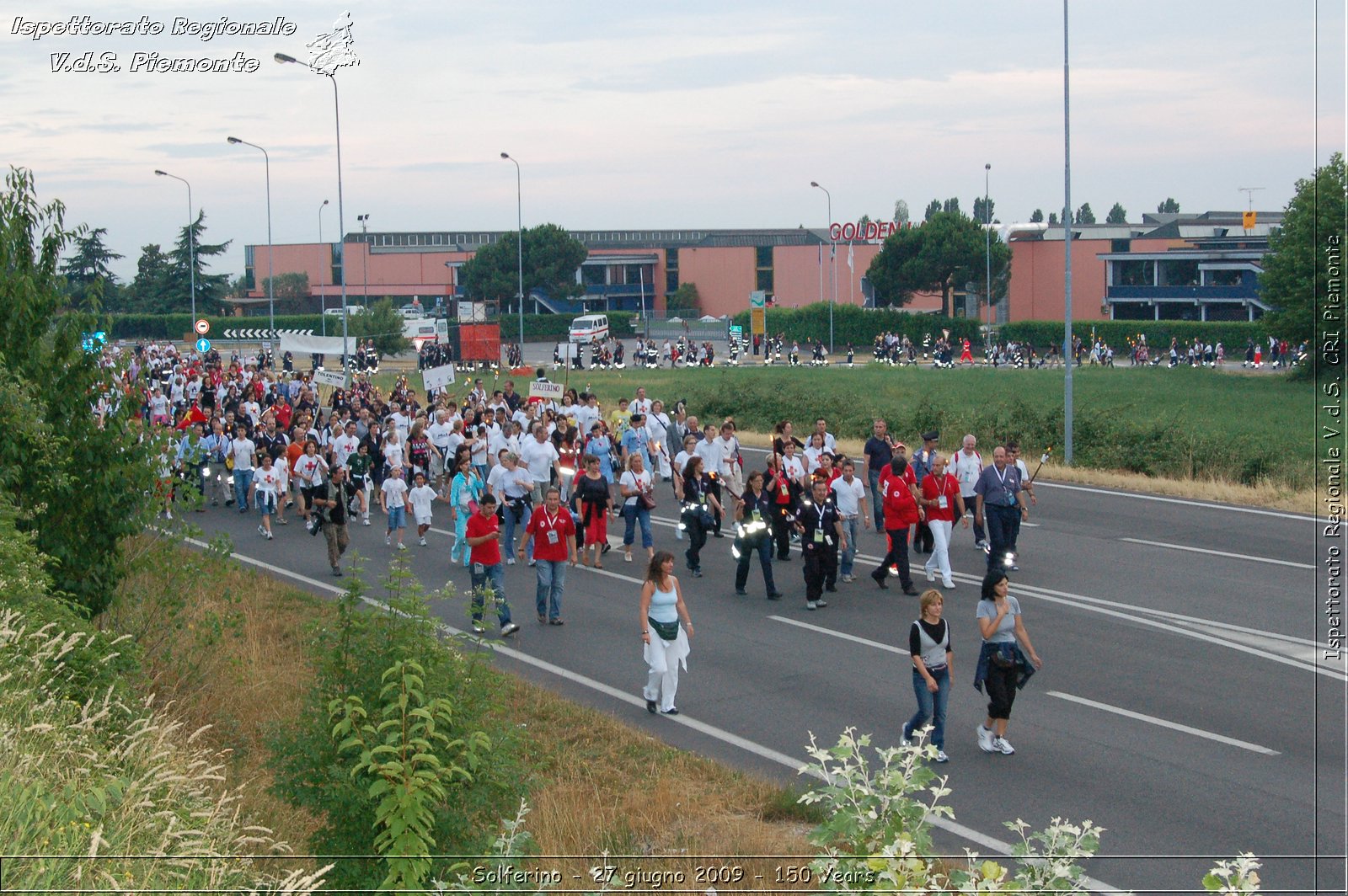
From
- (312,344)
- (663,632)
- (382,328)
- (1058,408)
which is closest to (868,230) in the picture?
(382,328)

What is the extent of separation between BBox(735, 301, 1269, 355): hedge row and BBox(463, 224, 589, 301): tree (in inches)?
731

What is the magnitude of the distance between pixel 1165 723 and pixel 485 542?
722 centimetres

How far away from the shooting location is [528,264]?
100m

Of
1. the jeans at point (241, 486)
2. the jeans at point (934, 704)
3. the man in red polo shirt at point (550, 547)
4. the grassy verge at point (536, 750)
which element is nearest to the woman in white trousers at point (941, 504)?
the man in red polo shirt at point (550, 547)

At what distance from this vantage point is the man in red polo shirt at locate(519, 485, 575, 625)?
47.5ft

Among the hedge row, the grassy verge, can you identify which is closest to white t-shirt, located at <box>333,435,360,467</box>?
the grassy verge

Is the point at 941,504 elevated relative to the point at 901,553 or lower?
elevated

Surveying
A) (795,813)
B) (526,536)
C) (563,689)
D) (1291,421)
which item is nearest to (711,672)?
(563,689)

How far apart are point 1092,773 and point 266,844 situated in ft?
20.4

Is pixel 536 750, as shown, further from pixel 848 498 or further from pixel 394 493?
pixel 394 493

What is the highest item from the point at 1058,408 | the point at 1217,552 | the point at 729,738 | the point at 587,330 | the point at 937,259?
the point at 937,259

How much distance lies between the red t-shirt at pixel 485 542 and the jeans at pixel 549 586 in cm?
68

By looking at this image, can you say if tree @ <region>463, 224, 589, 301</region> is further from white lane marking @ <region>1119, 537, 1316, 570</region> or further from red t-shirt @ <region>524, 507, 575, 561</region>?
red t-shirt @ <region>524, 507, 575, 561</region>

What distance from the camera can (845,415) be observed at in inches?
1409
